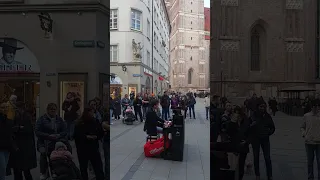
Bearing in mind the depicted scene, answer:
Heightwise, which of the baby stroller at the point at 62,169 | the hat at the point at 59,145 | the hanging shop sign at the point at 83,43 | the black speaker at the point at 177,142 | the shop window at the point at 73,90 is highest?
the hanging shop sign at the point at 83,43

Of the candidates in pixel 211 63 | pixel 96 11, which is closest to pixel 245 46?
pixel 211 63

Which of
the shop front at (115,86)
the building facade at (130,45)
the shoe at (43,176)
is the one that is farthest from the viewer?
the shoe at (43,176)

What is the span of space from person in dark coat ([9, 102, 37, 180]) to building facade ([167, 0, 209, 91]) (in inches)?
44.2

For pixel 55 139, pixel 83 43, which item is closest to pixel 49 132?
pixel 55 139

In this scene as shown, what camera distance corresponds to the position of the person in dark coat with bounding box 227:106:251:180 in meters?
1.90

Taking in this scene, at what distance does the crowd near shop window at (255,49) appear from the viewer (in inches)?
71.8

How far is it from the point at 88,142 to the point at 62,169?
223 millimetres

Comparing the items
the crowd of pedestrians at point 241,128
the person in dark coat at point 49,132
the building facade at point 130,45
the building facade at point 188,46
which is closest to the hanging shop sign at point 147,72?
the building facade at point 130,45

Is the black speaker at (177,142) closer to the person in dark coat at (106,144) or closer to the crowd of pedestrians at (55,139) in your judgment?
the person in dark coat at (106,144)

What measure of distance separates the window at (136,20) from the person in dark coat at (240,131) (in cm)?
76

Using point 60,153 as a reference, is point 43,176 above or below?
below

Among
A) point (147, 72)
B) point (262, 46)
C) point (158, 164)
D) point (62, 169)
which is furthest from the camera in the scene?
point (158, 164)

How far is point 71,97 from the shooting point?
184 centimetres

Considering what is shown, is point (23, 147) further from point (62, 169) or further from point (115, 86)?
point (115, 86)
